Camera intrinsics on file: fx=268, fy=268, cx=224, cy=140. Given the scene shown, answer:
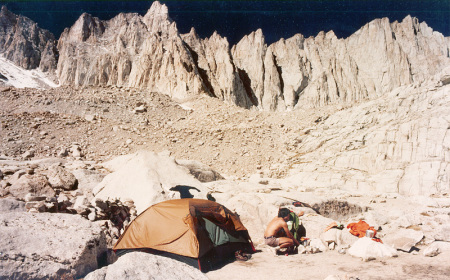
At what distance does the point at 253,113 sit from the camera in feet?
89.5

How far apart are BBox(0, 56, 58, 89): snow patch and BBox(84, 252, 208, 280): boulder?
328 ft

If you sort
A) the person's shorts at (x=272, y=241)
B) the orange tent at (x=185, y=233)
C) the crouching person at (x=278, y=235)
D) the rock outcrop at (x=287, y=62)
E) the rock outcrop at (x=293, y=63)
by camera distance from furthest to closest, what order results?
1. the rock outcrop at (x=293, y=63)
2. the rock outcrop at (x=287, y=62)
3. the person's shorts at (x=272, y=241)
4. the crouching person at (x=278, y=235)
5. the orange tent at (x=185, y=233)

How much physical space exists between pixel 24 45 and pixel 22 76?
15.1 m

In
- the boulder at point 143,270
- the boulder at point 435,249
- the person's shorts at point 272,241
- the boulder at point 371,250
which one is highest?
the boulder at point 143,270

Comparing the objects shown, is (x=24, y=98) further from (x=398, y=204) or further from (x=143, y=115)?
(x=398, y=204)

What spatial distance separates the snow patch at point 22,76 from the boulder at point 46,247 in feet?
323

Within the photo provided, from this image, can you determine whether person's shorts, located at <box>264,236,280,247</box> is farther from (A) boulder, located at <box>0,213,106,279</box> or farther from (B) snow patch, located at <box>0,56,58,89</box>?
(B) snow patch, located at <box>0,56,58,89</box>

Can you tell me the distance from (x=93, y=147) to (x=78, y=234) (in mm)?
15383

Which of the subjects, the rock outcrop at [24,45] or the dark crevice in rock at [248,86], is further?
the rock outcrop at [24,45]

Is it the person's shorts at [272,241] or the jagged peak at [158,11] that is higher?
the jagged peak at [158,11]

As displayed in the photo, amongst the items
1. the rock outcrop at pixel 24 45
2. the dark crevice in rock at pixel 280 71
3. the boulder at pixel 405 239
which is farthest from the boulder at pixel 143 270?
the rock outcrop at pixel 24 45

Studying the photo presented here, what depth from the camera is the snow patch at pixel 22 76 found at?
83938 mm

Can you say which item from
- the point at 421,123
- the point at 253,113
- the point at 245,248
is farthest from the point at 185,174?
the point at 253,113

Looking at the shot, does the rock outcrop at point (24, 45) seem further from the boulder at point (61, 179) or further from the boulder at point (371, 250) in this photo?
the boulder at point (371, 250)
